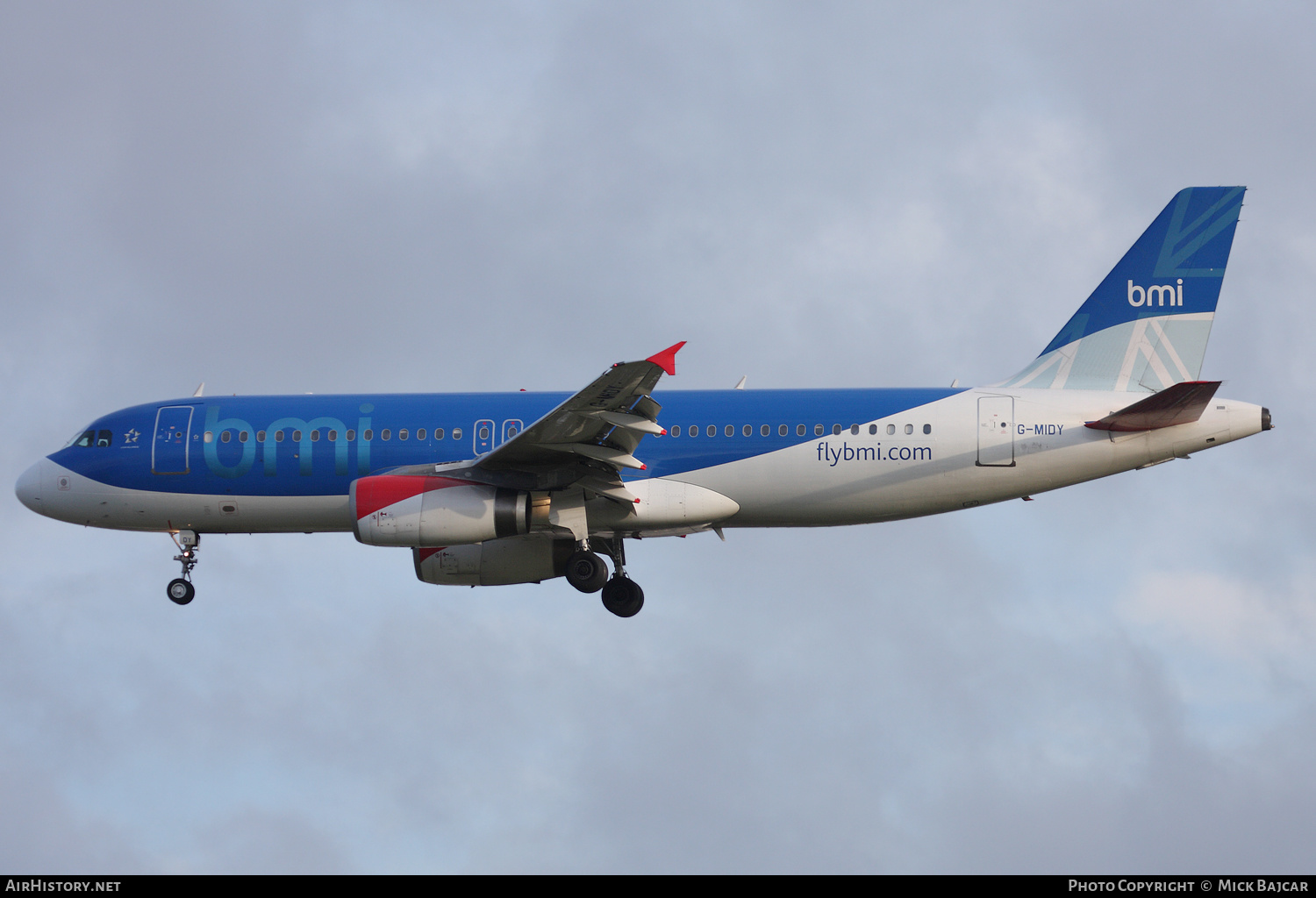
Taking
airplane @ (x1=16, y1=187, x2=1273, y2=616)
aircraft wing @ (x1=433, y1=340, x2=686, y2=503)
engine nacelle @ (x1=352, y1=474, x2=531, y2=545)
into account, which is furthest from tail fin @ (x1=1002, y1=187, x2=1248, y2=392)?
engine nacelle @ (x1=352, y1=474, x2=531, y2=545)

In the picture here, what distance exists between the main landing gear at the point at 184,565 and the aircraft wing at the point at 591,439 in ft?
21.3

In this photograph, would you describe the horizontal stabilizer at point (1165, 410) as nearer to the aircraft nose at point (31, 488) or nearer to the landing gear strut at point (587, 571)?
the landing gear strut at point (587, 571)

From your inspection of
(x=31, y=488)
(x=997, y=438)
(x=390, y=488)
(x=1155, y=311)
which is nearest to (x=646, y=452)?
(x=390, y=488)

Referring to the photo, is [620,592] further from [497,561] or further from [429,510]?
[429,510]

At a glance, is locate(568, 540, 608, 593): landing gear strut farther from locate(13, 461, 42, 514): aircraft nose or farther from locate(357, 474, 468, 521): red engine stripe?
locate(13, 461, 42, 514): aircraft nose

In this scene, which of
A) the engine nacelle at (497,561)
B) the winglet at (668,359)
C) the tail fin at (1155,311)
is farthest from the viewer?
the engine nacelle at (497,561)

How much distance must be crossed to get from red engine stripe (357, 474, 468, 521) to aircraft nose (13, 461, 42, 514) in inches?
349

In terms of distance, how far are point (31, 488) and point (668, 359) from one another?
15.9 metres

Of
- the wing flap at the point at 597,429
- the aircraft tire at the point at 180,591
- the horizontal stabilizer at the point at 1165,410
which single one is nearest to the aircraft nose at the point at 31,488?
the aircraft tire at the point at 180,591

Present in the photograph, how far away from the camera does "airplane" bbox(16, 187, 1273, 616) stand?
27250 mm

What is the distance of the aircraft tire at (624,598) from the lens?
3136 cm

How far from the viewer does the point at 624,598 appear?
31.4 meters

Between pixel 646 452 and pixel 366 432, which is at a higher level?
pixel 366 432

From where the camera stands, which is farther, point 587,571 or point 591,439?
point 587,571
